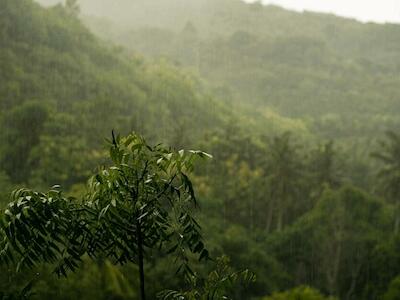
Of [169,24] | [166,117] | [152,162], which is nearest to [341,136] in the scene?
[166,117]

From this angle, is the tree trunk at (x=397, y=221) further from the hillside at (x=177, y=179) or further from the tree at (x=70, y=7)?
the tree at (x=70, y=7)

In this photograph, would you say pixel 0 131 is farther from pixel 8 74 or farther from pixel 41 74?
pixel 41 74

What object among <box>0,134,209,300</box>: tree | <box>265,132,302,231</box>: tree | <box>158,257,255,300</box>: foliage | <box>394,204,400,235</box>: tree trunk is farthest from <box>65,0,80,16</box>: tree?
<box>0,134,209,300</box>: tree

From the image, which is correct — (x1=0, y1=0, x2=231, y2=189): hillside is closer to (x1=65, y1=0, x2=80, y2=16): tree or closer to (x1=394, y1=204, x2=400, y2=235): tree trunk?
Answer: (x1=65, y1=0, x2=80, y2=16): tree

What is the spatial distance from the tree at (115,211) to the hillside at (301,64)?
8280cm

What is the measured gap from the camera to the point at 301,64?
13312cm

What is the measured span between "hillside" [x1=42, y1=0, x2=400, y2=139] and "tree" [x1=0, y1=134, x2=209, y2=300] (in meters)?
82.8

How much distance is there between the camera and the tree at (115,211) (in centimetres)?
310

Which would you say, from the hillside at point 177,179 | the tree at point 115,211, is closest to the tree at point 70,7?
the hillside at point 177,179

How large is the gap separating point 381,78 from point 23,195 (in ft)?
434

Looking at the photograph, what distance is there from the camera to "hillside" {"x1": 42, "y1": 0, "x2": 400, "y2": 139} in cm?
10581

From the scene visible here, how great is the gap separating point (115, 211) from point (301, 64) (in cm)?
13364

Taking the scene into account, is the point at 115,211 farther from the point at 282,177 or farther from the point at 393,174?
the point at 282,177

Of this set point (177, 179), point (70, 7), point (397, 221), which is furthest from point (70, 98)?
point (177, 179)
